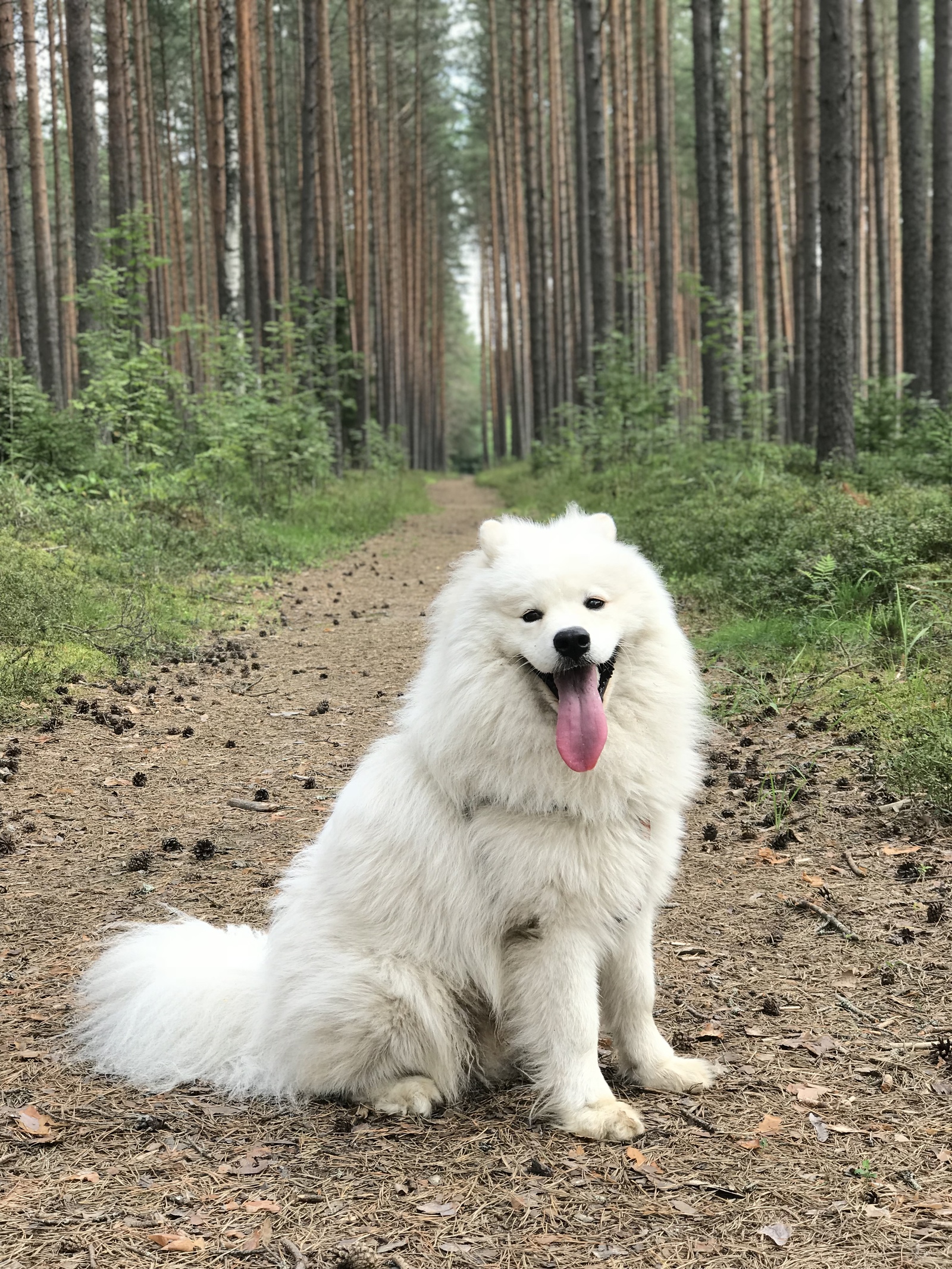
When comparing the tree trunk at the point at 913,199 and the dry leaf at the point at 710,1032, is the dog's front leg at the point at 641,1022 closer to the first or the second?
the dry leaf at the point at 710,1032

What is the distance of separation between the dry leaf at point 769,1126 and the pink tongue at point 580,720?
1.10m

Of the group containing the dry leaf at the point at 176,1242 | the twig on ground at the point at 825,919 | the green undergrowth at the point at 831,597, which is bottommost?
the dry leaf at the point at 176,1242

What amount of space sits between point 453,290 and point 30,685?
5931cm

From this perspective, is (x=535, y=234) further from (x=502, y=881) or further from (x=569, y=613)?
(x=502, y=881)

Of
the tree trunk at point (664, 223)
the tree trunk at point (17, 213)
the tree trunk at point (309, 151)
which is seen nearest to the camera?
the tree trunk at point (17, 213)

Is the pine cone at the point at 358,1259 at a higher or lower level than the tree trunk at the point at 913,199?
lower

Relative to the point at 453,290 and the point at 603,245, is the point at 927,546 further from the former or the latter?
the point at 453,290

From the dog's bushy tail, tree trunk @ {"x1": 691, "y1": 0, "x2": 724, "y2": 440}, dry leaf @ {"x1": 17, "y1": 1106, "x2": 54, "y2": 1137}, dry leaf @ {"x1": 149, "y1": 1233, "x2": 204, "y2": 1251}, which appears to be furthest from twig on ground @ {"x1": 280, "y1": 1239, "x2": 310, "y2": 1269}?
tree trunk @ {"x1": 691, "y1": 0, "x2": 724, "y2": 440}

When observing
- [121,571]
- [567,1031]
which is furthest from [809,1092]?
[121,571]

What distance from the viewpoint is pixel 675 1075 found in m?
3.06

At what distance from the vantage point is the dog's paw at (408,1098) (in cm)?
294

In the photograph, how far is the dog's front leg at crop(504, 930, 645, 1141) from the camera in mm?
2814

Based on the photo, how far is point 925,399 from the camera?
15180 mm

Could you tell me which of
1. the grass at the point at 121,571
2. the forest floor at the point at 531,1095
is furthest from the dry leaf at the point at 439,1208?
the grass at the point at 121,571
